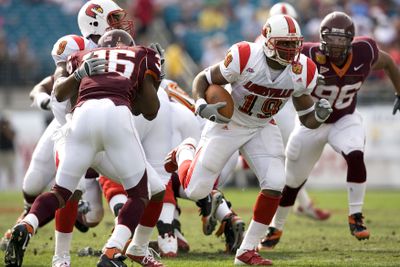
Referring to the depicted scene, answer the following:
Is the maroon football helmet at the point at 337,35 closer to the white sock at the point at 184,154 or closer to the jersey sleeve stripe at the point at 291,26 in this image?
the jersey sleeve stripe at the point at 291,26

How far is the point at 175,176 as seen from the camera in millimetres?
8695

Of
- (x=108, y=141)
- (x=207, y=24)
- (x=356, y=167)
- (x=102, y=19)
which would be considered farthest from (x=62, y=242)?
(x=207, y=24)

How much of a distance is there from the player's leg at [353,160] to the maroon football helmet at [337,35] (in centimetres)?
71

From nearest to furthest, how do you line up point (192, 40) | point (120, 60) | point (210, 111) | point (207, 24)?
point (120, 60) → point (210, 111) → point (192, 40) → point (207, 24)

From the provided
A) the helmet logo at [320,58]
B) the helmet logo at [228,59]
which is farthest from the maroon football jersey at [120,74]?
the helmet logo at [320,58]

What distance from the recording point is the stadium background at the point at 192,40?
17.3 meters

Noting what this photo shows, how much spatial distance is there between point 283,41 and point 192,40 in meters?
13.7

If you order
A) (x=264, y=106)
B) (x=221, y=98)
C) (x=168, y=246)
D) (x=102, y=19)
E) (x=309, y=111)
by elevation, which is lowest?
(x=168, y=246)

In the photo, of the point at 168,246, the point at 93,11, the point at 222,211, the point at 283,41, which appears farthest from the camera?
the point at 222,211

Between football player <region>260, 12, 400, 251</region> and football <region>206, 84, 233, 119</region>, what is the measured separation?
1503 mm

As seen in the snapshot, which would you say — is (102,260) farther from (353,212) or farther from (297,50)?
(353,212)

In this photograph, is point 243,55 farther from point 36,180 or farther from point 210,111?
point 36,180

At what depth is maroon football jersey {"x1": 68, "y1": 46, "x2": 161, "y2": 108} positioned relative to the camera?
6.29 metres

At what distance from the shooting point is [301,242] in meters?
8.91
